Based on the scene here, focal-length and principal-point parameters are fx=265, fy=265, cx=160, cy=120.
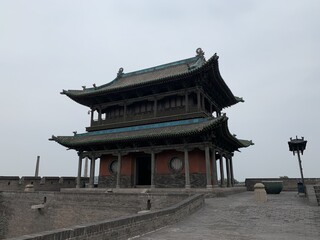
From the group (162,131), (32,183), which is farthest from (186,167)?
(32,183)

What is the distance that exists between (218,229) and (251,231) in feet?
2.88

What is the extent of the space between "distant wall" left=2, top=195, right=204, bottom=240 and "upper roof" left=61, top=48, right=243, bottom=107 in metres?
11.2

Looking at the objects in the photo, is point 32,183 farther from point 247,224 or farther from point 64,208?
point 247,224

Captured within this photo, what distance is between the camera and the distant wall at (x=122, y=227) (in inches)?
182

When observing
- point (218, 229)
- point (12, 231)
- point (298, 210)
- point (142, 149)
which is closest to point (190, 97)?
point (142, 149)

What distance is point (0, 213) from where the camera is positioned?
18.3 metres

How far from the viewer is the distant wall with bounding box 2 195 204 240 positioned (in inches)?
182

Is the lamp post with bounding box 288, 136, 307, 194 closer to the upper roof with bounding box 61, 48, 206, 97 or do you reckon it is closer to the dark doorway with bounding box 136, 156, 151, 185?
the upper roof with bounding box 61, 48, 206, 97

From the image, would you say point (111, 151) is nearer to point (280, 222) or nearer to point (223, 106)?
point (223, 106)

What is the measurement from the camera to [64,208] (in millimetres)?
15125

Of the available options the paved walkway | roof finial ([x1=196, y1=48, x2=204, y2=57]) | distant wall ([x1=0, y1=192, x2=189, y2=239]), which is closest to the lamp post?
the paved walkway

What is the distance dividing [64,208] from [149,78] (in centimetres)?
1233

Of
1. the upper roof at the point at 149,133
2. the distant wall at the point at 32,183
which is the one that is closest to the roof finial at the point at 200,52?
the upper roof at the point at 149,133

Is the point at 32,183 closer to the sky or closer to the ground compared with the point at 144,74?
closer to the ground
